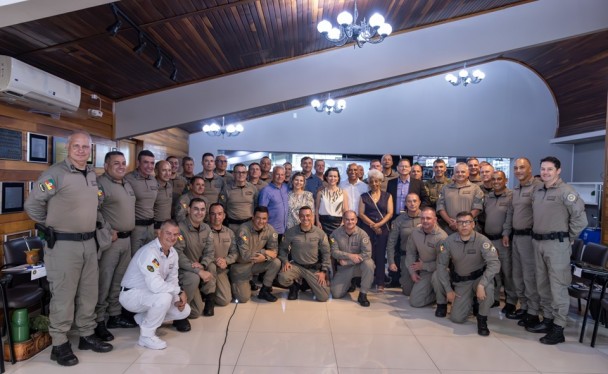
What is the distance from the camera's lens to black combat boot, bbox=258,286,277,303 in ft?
14.7

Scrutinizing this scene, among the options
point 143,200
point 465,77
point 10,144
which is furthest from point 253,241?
point 465,77

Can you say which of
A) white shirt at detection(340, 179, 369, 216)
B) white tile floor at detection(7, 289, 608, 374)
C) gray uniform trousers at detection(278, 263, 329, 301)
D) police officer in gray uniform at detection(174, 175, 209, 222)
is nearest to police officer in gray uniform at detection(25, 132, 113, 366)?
white tile floor at detection(7, 289, 608, 374)

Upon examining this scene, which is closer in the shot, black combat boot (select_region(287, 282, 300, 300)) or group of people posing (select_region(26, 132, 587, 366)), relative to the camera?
group of people posing (select_region(26, 132, 587, 366))

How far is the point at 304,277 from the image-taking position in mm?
4621

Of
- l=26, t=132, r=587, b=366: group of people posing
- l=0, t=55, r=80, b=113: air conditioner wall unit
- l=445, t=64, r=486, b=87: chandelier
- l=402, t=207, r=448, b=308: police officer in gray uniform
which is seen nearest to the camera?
l=26, t=132, r=587, b=366: group of people posing

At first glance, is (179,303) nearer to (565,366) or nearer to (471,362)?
(471,362)

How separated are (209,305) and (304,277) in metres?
1.18

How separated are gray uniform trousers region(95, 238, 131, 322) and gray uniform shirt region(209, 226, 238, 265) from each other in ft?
3.00

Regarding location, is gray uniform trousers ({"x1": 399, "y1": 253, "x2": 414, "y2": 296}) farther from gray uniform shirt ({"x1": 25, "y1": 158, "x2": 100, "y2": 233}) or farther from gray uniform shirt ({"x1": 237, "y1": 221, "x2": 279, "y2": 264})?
gray uniform shirt ({"x1": 25, "y1": 158, "x2": 100, "y2": 233})

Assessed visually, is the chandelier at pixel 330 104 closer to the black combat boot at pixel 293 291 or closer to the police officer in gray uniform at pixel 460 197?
the police officer in gray uniform at pixel 460 197

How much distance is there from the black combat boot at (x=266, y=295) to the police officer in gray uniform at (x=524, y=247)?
2629mm

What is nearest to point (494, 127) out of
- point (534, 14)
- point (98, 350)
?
point (534, 14)

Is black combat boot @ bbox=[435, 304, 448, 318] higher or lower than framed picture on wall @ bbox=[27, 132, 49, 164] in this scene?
lower

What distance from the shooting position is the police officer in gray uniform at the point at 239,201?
15.6 ft
